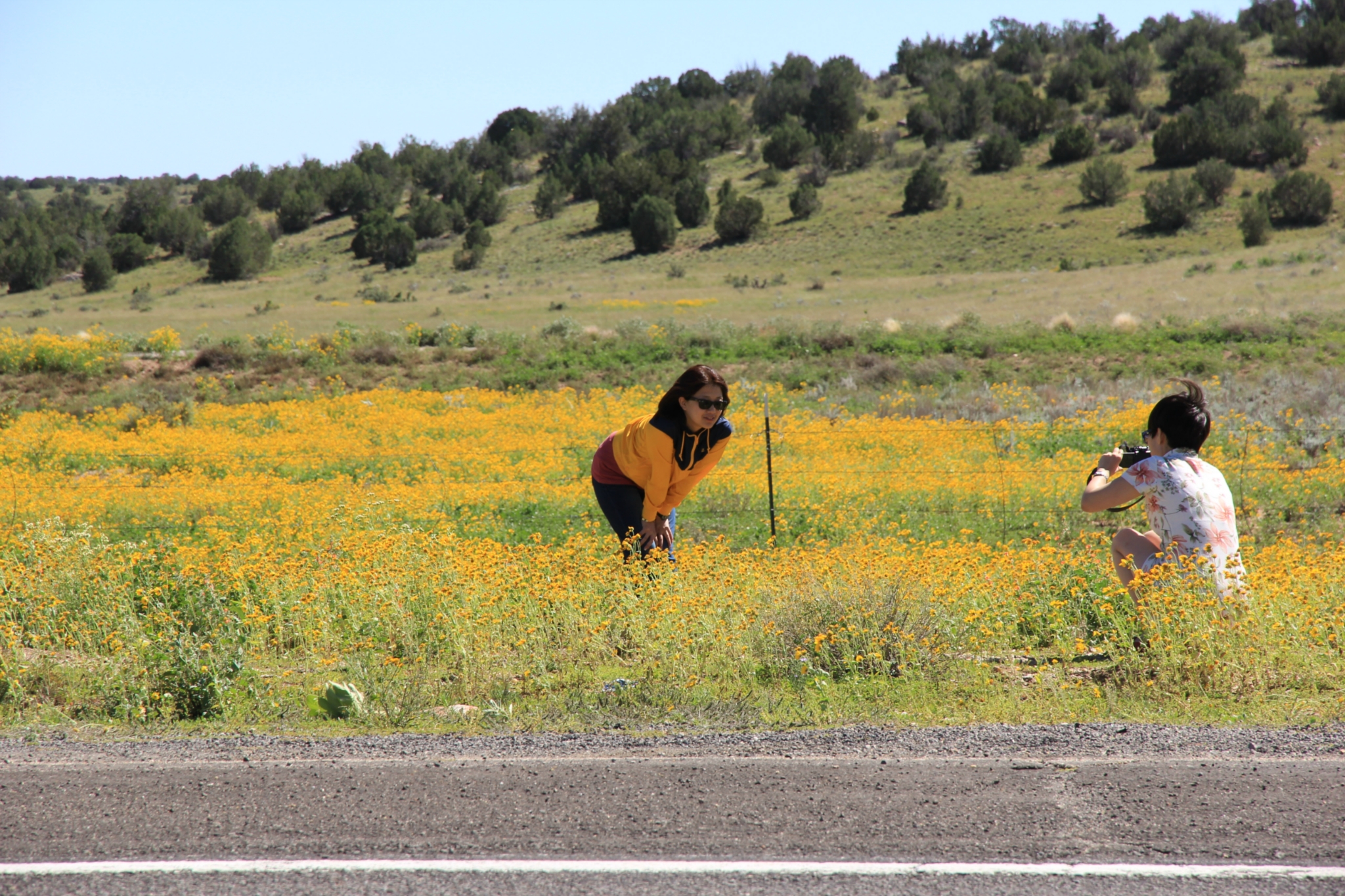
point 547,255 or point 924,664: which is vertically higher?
point 547,255

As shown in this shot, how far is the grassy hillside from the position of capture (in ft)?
109

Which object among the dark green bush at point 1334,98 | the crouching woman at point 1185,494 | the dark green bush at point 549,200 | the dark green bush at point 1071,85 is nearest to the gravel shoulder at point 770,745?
the crouching woman at point 1185,494

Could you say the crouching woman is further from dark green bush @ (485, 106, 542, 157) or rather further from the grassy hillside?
dark green bush @ (485, 106, 542, 157)

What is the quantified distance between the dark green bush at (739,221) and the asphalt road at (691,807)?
193 feet

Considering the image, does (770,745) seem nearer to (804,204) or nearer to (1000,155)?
(804,204)

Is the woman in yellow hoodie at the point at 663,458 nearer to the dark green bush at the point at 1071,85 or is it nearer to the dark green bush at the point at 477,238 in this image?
the dark green bush at the point at 477,238

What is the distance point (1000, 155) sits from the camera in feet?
219

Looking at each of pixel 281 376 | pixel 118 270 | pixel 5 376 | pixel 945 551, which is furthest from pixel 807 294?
pixel 118 270

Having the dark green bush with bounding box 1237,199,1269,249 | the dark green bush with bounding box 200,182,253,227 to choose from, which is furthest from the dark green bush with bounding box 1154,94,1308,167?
the dark green bush with bounding box 200,182,253,227

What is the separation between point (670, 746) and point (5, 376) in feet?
81.5

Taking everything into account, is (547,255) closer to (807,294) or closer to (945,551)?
(807,294)

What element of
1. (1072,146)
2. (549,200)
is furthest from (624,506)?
(549,200)

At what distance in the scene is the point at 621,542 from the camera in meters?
6.60

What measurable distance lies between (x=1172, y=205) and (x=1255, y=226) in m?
5.75
